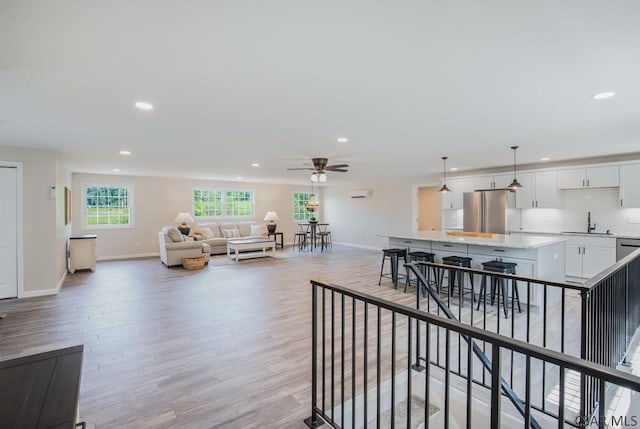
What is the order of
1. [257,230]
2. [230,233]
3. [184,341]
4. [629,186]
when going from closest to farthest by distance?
1. [184,341]
2. [629,186]
3. [230,233]
4. [257,230]

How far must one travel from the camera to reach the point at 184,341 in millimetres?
3342

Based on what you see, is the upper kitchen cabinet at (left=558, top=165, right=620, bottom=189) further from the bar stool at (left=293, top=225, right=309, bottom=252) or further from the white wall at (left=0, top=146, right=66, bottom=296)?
the white wall at (left=0, top=146, right=66, bottom=296)

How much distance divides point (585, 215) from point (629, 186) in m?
0.89

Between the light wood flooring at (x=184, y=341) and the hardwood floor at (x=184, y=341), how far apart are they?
1 centimetres

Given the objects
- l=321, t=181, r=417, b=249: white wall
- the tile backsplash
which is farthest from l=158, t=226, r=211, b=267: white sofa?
the tile backsplash

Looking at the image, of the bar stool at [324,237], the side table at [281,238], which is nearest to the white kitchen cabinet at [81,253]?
the side table at [281,238]

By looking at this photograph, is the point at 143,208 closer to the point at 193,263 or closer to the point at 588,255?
the point at 193,263

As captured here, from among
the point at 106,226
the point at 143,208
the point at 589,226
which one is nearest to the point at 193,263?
the point at 143,208

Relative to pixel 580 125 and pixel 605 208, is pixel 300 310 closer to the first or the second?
pixel 580 125

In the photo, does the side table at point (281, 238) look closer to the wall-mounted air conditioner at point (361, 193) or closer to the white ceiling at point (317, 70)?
the wall-mounted air conditioner at point (361, 193)

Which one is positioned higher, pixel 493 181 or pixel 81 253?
pixel 493 181

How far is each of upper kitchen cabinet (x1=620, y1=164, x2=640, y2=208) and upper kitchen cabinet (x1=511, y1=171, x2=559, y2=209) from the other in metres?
1.00

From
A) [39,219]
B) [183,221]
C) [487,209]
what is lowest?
[183,221]

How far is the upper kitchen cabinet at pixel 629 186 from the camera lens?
5.67 metres
